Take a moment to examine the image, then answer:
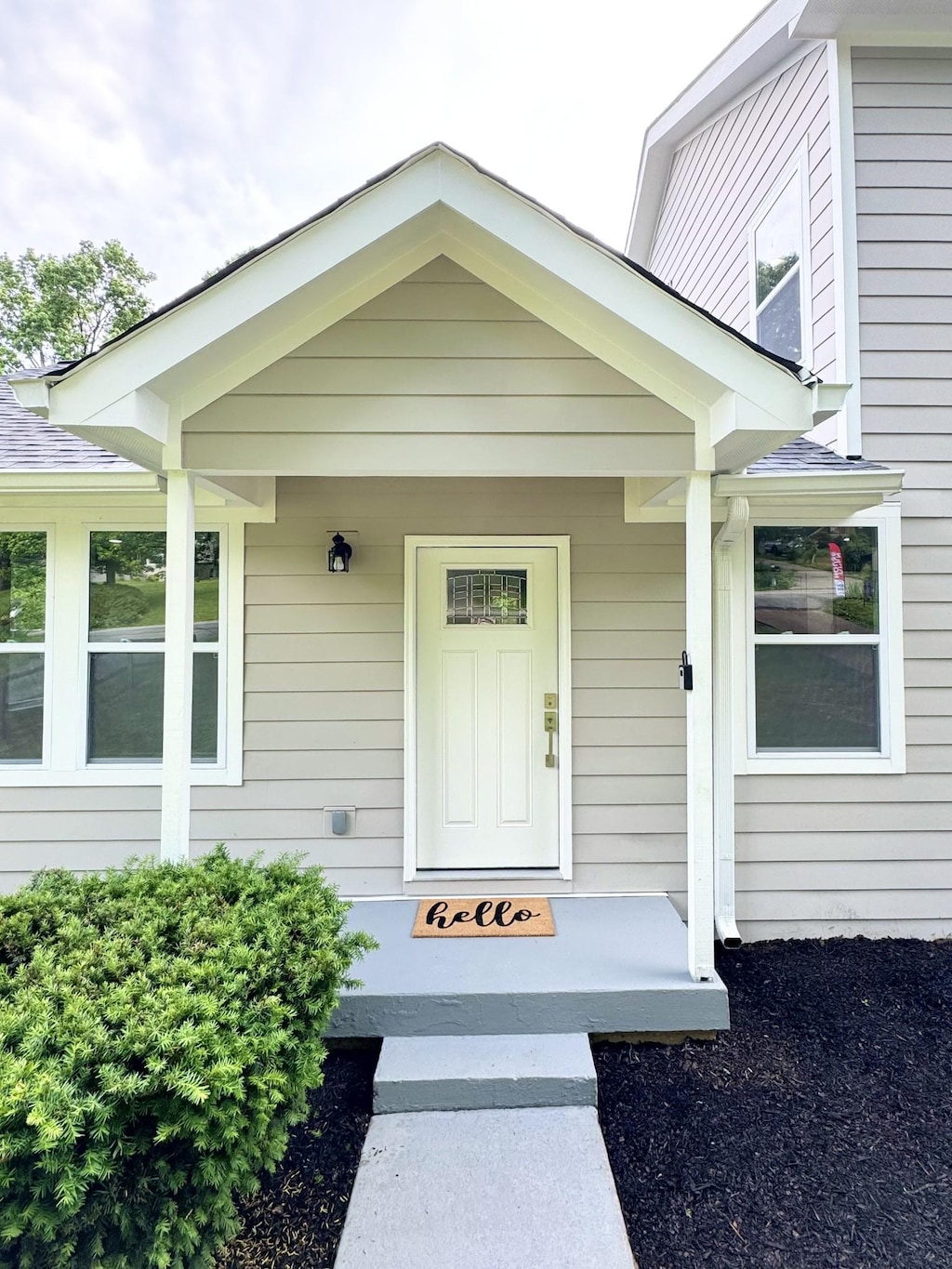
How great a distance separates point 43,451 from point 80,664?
122cm

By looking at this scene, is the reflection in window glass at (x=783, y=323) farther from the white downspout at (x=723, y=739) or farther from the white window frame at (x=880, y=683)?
the white downspout at (x=723, y=739)

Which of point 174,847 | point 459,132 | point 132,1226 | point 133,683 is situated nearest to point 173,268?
point 459,132

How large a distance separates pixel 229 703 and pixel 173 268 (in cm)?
2132

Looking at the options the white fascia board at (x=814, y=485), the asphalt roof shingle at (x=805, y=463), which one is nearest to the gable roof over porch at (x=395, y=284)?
the white fascia board at (x=814, y=485)

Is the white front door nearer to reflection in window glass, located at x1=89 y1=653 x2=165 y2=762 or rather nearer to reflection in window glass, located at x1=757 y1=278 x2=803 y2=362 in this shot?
reflection in window glass, located at x1=89 y1=653 x2=165 y2=762

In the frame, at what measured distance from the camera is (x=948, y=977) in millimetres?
3318

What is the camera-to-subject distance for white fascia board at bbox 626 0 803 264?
4.04 m

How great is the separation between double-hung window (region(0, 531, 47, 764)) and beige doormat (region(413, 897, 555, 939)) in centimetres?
244

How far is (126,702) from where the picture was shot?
145 inches

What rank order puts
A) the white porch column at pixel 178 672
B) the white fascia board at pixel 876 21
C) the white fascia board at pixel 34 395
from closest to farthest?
the white fascia board at pixel 34 395, the white porch column at pixel 178 672, the white fascia board at pixel 876 21

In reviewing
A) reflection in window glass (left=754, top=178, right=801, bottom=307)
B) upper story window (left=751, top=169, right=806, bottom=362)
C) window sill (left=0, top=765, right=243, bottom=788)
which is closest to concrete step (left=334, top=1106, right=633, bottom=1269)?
window sill (left=0, top=765, right=243, bottom=788)

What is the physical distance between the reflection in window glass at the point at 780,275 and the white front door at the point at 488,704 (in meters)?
2.41

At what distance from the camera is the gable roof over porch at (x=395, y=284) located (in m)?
2.37

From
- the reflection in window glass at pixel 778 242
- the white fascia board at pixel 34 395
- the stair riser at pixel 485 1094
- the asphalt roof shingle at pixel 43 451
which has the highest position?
the reflection in window glass at pixel 778 242
